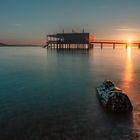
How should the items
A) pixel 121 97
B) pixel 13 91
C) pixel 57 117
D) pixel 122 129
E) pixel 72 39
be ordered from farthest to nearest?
pixel 72 39 < pixel 13 91 < pixel 121 97 < pixel 57 117 < pixel 122 129

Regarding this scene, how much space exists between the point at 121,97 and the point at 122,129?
328 cm

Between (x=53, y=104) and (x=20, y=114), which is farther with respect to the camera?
(x=53, y=104)

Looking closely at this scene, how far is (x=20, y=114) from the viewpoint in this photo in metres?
12.9

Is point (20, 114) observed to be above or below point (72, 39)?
below

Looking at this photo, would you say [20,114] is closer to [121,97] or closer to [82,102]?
[82,102]

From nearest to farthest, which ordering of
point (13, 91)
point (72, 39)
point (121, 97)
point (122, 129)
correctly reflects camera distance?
point (122, 129) → point (121, 97) → point (13, 91) → point (72, 39)

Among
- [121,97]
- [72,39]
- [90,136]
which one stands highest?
[72,39]

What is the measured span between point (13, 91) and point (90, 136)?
36.2ft

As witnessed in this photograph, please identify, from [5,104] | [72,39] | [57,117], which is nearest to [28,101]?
[5,104]

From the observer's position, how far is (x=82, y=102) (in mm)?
15508

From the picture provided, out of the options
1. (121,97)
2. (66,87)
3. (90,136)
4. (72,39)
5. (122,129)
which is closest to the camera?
(90,136)

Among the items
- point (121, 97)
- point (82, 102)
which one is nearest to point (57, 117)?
point (82, 102)

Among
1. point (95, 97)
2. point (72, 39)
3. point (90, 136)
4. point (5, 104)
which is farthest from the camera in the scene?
point (72, 39)

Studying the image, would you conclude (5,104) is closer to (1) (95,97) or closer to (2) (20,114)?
(2) (20,114)
